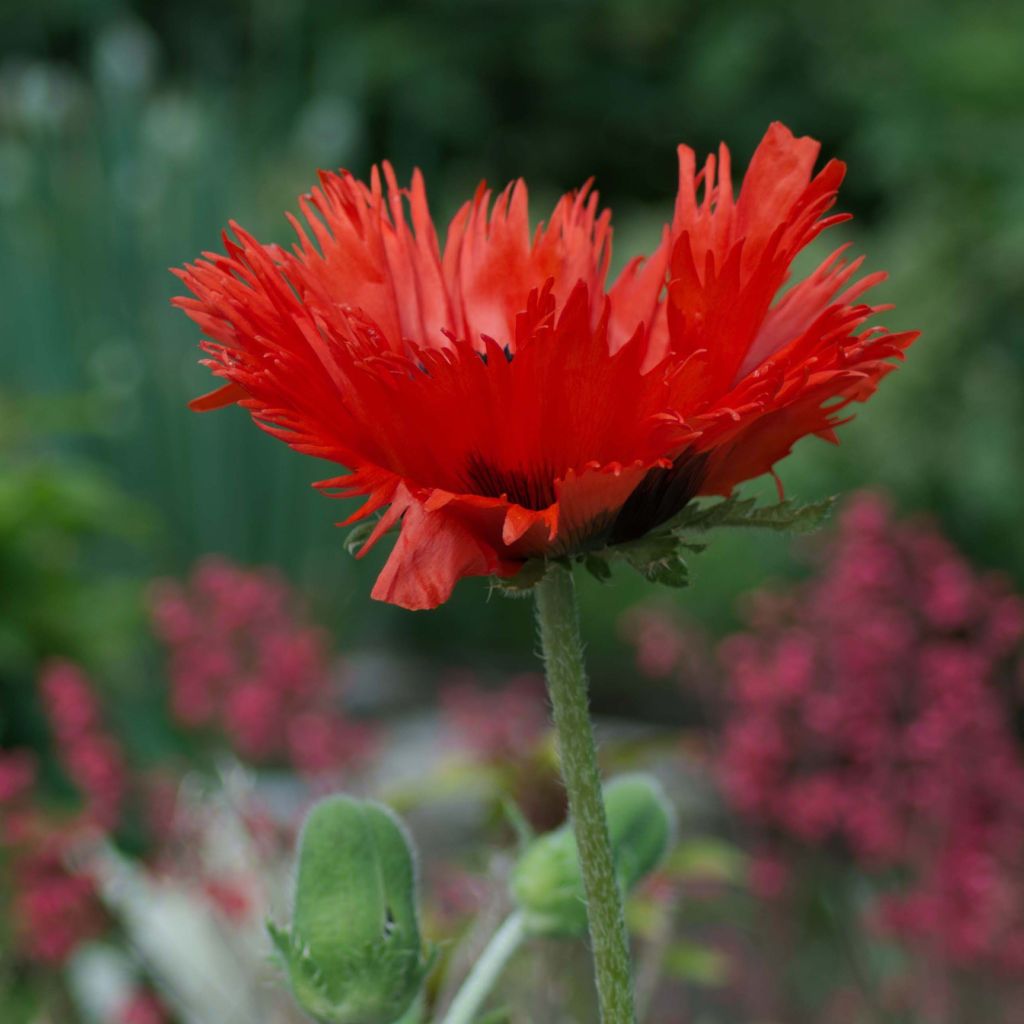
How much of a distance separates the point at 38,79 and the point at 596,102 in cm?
327

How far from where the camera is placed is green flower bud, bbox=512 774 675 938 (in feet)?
1.76

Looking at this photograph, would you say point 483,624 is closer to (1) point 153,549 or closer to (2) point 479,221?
(1) point 153,549

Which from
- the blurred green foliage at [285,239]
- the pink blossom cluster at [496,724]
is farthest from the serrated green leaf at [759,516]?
the blurred green foliage at [285,239]

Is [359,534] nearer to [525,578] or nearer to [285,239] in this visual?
[525,578]

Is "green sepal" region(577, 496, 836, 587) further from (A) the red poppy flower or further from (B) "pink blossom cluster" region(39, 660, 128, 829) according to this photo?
(B) "pink blossom cluster" region(39, 660, 128, 829)

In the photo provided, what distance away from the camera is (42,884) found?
1059mm

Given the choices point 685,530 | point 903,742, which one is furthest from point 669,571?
point 903,742

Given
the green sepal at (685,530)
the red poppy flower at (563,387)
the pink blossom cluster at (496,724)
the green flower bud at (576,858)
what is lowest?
the pink blossom cluster at (496,724)

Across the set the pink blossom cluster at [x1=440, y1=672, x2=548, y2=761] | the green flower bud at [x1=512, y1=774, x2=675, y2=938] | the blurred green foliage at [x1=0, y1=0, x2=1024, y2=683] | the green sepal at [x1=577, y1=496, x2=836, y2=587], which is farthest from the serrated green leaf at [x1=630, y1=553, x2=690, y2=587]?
the blurred green foliage at [x1=0, y1=0, x2=1024, y2=683]

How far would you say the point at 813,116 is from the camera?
16.2 feet

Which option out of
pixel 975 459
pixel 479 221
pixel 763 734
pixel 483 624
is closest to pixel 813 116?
pixel 483 624

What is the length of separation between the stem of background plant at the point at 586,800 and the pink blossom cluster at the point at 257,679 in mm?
748

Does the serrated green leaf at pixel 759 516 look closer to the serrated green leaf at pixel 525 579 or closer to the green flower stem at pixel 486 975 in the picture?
the serrated green leaf at pixel 525 579

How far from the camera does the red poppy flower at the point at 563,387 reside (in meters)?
0.38
